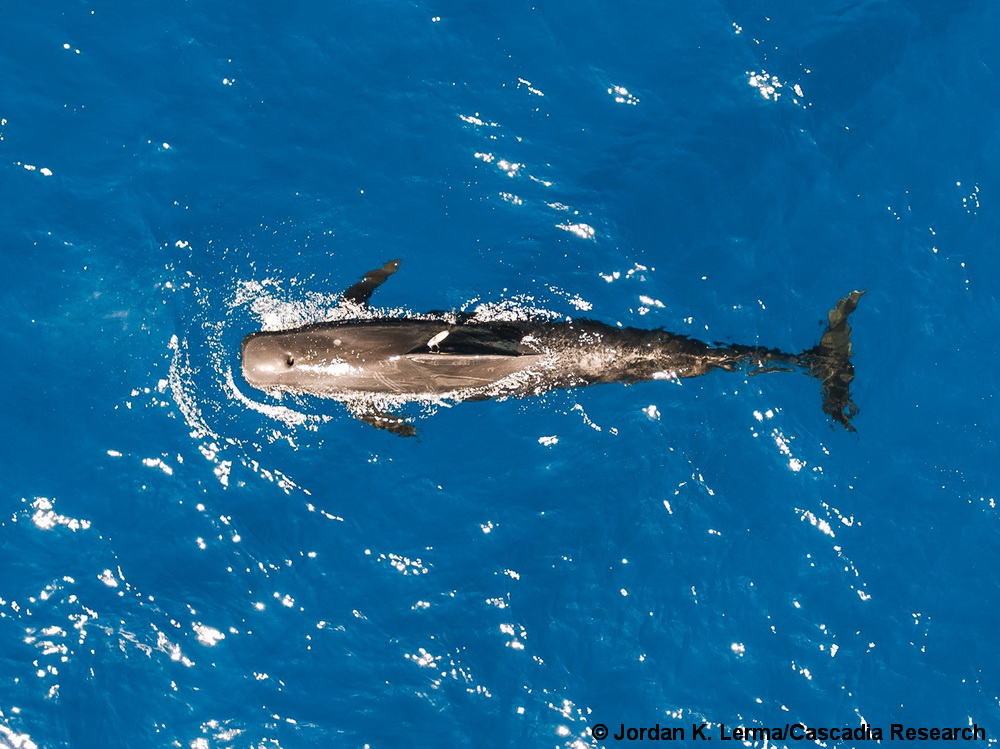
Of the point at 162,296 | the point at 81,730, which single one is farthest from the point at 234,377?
the point at 81,730

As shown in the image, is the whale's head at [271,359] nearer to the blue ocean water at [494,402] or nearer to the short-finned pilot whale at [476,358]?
the short-finned pilot whale at [476,358]

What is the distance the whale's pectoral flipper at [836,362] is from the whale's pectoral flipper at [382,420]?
24.3 ft

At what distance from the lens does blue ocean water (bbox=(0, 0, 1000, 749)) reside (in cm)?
1412

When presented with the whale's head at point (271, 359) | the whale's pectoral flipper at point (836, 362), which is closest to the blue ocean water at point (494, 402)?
the whale's pectoral flipper at point (836, 362)

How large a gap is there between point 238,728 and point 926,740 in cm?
1269

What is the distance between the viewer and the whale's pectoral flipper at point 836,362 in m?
14.2

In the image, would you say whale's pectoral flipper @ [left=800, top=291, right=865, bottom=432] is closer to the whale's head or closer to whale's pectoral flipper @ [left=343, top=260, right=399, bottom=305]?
whale's pectoral flipper @ [left=343, top=260, right=399, bottom=305]

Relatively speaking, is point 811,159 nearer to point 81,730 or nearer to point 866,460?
point 866,460

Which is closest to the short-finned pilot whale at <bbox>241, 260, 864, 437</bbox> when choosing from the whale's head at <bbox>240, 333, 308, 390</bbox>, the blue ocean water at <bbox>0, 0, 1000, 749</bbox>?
the whale's head at <bbox>240, 333, 308, 390</bbox>

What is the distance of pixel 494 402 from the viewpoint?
1413 cm

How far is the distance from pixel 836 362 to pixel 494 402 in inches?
251

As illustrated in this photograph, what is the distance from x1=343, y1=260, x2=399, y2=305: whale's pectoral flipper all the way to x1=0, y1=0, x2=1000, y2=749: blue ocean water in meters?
0.34

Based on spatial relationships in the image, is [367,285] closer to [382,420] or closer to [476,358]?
[382,420]

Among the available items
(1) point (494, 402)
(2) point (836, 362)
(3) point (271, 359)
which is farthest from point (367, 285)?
(2) point (836, 362)
